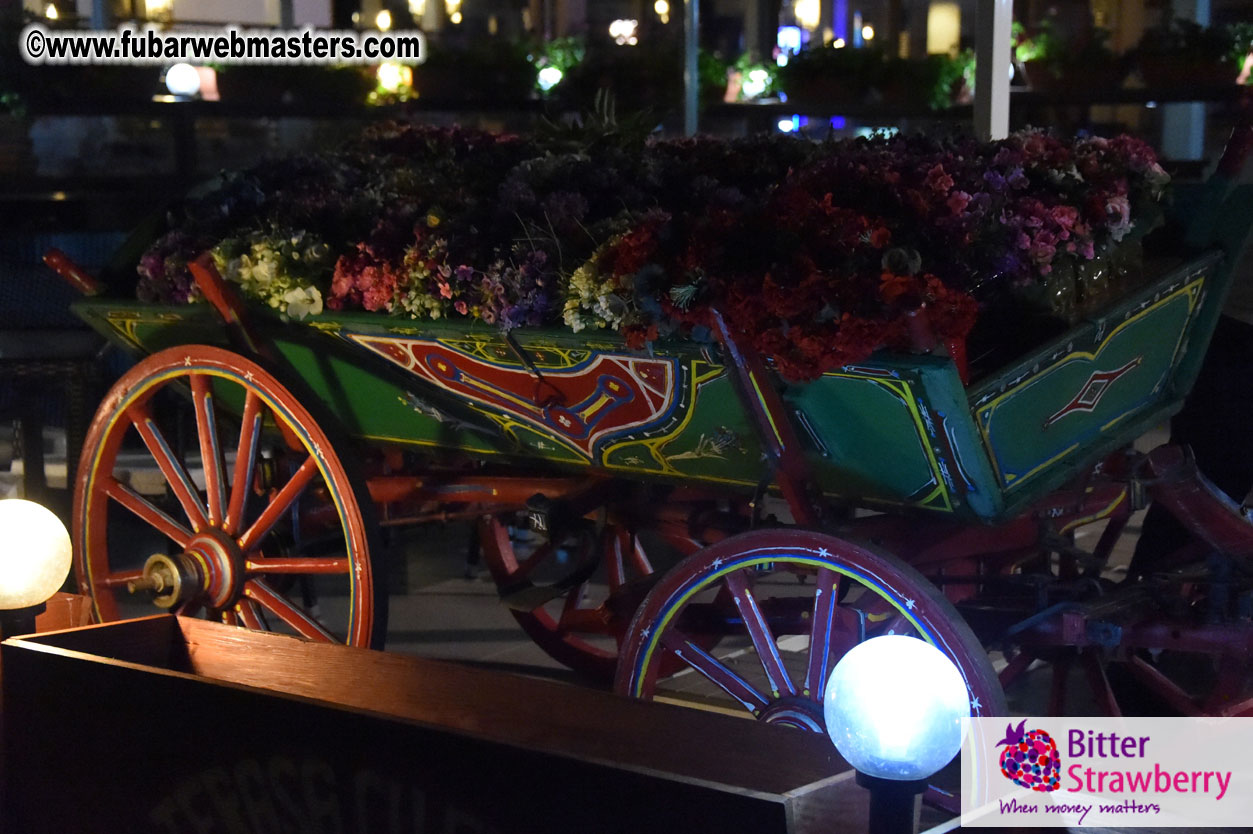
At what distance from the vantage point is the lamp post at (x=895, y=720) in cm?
162

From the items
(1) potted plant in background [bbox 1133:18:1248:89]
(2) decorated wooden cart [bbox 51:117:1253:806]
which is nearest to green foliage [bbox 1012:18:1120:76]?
(1) potted plant in background [bbox 1133:18:1248:89]

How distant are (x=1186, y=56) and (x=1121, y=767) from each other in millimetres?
4025

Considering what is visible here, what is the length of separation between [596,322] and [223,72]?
6565mm

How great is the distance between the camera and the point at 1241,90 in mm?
5688

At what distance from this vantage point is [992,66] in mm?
4051

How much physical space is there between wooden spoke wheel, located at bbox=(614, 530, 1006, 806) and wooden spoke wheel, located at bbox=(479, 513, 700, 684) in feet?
0.70

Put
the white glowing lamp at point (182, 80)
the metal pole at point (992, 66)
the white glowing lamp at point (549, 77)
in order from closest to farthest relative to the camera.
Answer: the metal pole at point (992, 66), the white glowing lamp at point (182, 80), the white glowing lamp at point (549, 77)

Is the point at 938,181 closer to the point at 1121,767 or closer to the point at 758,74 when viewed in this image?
the point at 1121,767

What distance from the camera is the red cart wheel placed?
11.1 feet

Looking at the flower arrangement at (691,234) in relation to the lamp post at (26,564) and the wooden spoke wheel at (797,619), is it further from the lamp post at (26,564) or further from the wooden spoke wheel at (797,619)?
the lamp post at (26,564)

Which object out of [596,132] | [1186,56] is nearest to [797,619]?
[596,132]

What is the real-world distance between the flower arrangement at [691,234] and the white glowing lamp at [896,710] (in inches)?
31.7

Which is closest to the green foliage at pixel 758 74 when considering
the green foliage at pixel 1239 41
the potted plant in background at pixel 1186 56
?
the potted plant in background at pixel 1186 56

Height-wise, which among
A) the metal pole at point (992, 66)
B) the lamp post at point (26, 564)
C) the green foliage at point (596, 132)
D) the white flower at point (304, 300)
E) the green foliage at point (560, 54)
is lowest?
the lamp post at point (26, 564)
